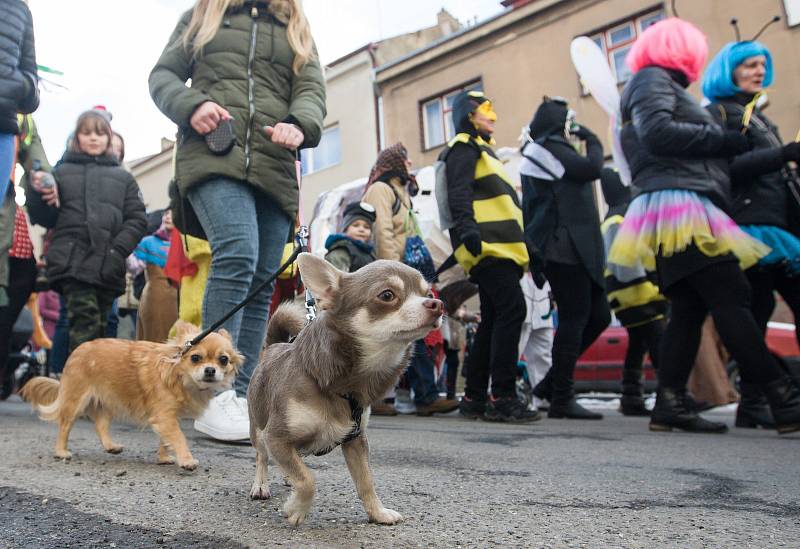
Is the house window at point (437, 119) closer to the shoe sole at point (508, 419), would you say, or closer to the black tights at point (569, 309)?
the black tights at point (569, 309)

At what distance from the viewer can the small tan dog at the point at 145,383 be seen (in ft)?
8.07

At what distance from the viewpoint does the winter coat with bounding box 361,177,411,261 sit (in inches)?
210

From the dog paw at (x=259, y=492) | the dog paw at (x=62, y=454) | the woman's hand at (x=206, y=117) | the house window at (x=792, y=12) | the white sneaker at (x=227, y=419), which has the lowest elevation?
the dog paw at (x=259, y=492)

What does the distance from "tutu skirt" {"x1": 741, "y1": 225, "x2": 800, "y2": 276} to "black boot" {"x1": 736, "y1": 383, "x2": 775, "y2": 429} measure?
0.99 metres

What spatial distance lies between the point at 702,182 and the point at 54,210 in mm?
3966

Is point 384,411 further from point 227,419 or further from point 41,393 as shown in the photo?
point 41,393

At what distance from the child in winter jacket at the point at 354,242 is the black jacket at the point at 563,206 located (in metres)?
1.23

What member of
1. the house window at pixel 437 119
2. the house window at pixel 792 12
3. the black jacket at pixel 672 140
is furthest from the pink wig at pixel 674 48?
the house window at pixel 437 119

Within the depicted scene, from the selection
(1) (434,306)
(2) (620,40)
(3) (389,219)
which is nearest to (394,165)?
(3) (389,219)

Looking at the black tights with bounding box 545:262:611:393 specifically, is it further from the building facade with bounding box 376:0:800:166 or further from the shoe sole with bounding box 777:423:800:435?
the building facade with bounding box 376:0:800:166

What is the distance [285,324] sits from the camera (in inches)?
85.4

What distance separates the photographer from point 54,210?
14.0 ft

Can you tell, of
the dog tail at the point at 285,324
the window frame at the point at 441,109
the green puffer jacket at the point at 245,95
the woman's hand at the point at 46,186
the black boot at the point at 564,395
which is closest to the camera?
the dog tail at the point at 285,324

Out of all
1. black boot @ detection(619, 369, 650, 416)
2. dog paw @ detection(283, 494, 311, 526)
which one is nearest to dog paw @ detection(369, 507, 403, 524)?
dog paw @ detection(283, 494, 311, 526)
